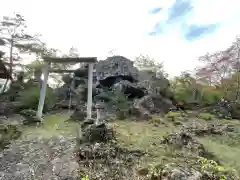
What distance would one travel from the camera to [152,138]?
8.58m

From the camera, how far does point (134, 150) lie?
6988 millimetres

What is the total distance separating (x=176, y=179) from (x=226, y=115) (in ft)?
33.5

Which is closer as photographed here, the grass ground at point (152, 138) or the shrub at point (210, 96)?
the grass ground at point (152, 138)

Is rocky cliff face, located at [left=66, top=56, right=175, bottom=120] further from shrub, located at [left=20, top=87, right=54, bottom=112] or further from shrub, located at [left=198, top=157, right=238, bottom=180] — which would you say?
shrub, located at [left=198, top=157, right=238, bottom=180]

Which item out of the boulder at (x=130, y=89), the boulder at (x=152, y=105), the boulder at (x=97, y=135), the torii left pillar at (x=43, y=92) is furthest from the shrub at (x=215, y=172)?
the boulder at (x=130, y=89)

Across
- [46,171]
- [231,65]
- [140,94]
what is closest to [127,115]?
[140,94]

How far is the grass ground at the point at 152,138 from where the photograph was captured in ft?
22.6

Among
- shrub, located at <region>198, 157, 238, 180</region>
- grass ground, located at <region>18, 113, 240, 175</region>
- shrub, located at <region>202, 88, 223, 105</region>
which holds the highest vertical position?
shrub, located at <region>202, 88, 223, 105</region>

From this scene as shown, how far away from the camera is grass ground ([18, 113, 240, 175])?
6895mm

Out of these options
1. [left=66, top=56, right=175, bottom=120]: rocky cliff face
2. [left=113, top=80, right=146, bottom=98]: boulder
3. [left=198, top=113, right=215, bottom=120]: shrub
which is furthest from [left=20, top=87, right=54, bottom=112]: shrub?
[left=198, top=113, right=215, bottom=120]: shrub

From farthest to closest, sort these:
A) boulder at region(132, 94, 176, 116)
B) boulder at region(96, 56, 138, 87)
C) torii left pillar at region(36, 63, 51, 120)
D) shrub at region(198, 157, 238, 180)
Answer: boulder at region(96, 56, 138, 87) → boulder at region(132, 94, 176, 116) → torii left pillar at region(36, 63, 51, 120) → shrub at region(198, 157, 238, 180)

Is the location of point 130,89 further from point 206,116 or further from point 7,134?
point 7,134

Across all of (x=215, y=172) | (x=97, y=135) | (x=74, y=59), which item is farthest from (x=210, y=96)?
(x=215, y=172)

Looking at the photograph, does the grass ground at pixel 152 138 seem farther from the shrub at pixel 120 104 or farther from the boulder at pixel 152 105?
the boulder at pixel 152 105
